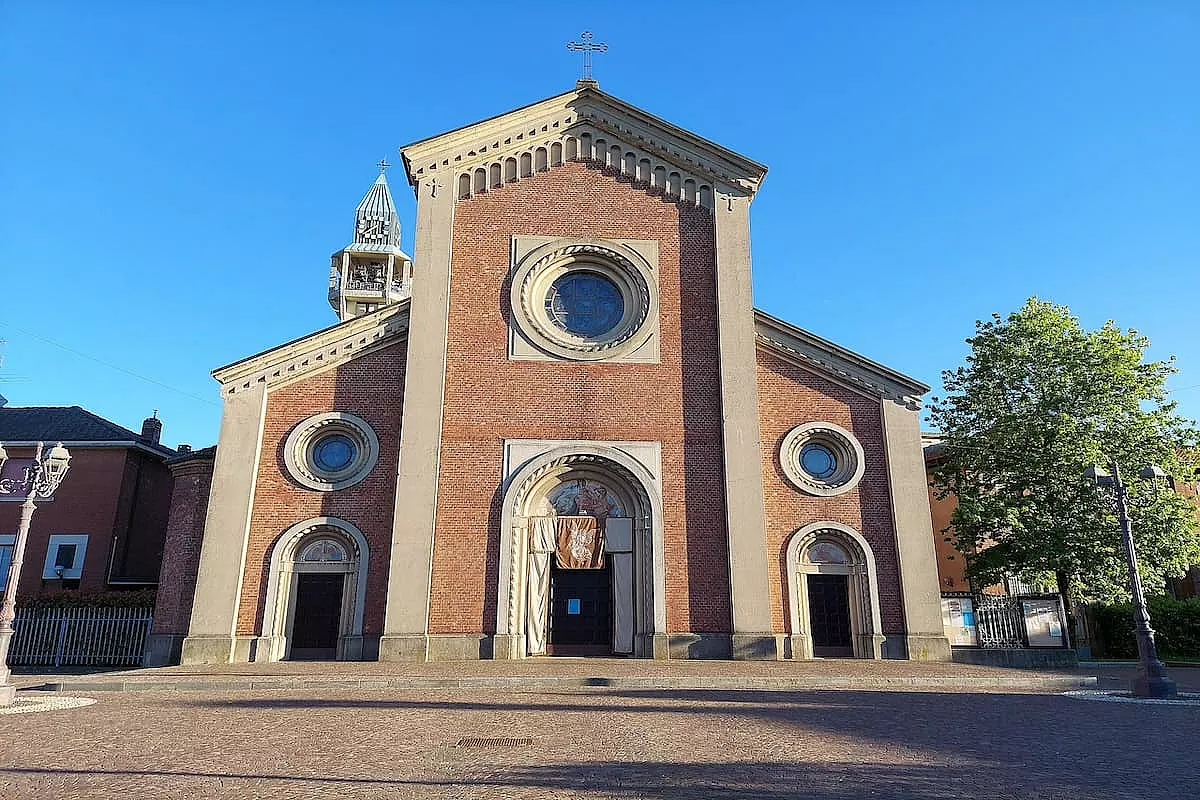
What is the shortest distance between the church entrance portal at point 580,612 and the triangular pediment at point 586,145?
12.4m

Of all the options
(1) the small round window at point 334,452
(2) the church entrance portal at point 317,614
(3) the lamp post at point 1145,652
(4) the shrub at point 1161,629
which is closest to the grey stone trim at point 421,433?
(1) the small round window at point 334,452

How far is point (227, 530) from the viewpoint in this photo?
792 inches

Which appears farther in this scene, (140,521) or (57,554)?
(140,521)

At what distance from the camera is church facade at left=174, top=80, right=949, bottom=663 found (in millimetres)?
20016

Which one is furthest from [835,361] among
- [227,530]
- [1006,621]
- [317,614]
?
[227,530]

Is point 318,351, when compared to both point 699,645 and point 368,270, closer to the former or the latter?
point 699,645

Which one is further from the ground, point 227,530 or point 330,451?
point 330,451

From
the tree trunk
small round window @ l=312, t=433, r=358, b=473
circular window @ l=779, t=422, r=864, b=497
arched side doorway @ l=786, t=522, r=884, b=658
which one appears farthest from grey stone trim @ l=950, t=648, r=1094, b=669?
small round window @ l=312, t=433, r=358, b=473

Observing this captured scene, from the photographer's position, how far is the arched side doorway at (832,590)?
2056 centimetres

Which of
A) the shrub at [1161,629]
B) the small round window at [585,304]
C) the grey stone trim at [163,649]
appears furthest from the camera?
the shrub at [1161,629]

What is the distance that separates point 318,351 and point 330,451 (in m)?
2.90

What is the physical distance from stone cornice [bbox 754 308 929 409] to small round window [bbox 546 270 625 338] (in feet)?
14.3

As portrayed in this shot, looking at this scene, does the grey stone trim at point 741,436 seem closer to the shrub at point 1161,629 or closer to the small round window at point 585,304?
the small round window at point 585,304

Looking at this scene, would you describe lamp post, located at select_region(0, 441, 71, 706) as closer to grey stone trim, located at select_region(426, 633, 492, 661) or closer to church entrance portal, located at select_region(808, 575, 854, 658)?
grey stone trim, located at select_region(426, 633, 492, 661)
